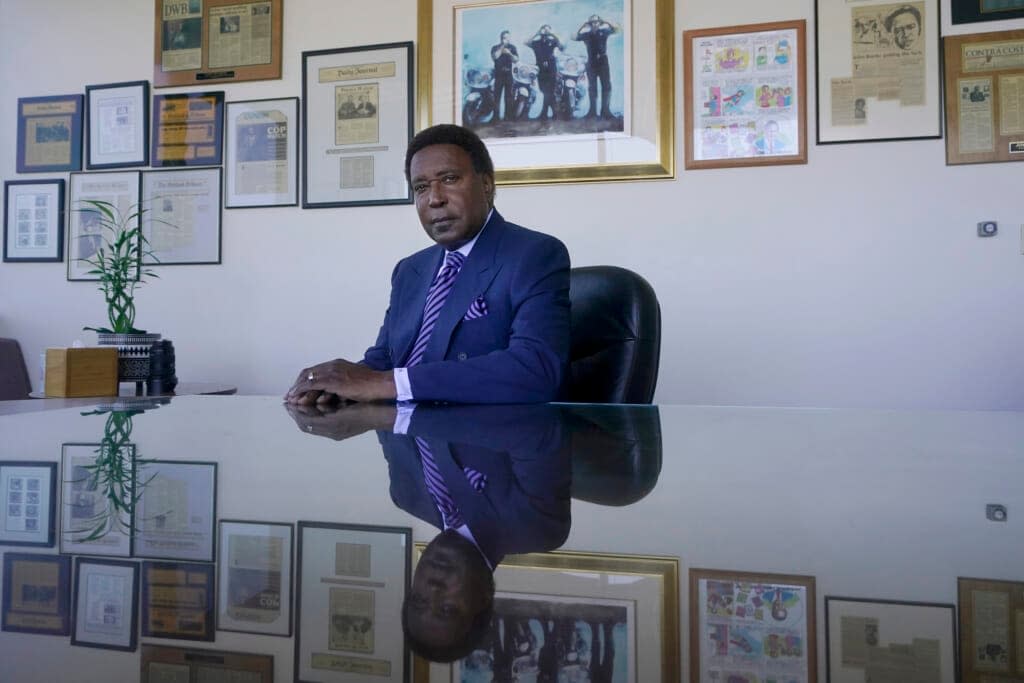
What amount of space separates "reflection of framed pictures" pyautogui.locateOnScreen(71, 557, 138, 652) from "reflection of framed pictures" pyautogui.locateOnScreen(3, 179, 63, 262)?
3752 millimetres

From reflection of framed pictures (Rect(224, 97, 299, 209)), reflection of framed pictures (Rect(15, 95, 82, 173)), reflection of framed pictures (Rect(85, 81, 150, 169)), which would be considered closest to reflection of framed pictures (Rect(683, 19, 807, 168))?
reflection of framed pictures (Rect(224, 97, 299, 209))

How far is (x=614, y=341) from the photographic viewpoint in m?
1.87

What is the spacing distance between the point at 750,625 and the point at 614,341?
5.33 ft

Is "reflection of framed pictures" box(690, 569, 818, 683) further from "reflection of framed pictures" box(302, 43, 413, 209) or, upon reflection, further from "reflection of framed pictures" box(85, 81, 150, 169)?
"reflection of framed pictures" box(85, 81, 150, 169)

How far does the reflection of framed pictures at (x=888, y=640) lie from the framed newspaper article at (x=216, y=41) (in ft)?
11.3

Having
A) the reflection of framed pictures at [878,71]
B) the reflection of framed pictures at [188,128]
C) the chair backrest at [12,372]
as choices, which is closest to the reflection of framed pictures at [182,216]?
the reflection of framed pictures at [188,128]

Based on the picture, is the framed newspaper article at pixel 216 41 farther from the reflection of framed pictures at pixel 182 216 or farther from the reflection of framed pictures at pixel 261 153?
the reflection of framed pictures at pixel 182 216

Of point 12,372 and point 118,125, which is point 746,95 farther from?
point 12,372

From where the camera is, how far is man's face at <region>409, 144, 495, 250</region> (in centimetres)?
200

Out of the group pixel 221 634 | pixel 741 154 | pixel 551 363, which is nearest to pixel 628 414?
pixel 551 363

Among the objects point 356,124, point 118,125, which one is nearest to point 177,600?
point 356,124

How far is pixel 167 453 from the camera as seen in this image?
0.66 meters

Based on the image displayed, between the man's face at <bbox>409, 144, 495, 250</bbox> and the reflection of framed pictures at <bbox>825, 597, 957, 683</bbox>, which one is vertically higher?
the man's face at <bbox>409, 144, 495, 250</bbox>

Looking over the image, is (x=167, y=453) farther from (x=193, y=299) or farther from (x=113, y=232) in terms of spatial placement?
(x=113, y=232)
